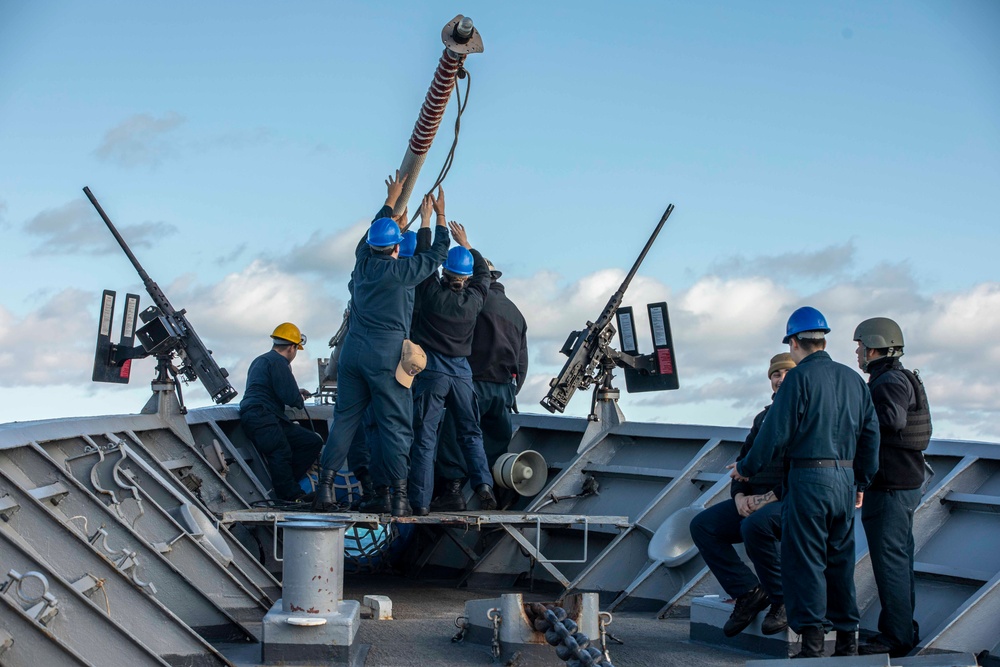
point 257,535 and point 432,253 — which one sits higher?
point 432,253

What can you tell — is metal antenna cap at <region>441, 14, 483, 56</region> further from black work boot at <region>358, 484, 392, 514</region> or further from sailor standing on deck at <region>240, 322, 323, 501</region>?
sailor standing on deck at <region>240, 322, 323, 501</region>

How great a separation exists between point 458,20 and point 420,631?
4211mm

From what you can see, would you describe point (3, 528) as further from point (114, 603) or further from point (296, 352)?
point (296, 352)

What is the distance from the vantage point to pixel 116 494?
7.29 metres

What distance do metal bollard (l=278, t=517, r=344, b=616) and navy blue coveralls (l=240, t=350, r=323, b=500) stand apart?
14.5 ft

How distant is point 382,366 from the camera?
815 centimetres

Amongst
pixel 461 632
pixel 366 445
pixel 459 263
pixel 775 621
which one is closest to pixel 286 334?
pixel 366 445

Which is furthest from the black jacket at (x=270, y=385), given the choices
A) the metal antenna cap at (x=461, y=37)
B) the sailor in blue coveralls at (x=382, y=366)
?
the metal antenna cap at (x=461, y=37)

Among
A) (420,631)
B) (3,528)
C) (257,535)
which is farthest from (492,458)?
(3,528)

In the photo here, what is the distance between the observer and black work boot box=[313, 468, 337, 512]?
8289 mm

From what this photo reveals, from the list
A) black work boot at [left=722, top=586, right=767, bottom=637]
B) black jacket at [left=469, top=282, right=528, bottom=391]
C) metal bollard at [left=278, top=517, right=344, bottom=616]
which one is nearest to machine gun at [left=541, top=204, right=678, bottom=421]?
black jacket at [left=469, top=282, right=528, bottom=391]

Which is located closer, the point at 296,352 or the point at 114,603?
the point at 114,603

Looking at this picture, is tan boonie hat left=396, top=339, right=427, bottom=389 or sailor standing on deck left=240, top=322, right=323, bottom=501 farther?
sailor standing on deck left=240, top=322, right=323, bottom=501

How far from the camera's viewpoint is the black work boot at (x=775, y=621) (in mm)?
5996
